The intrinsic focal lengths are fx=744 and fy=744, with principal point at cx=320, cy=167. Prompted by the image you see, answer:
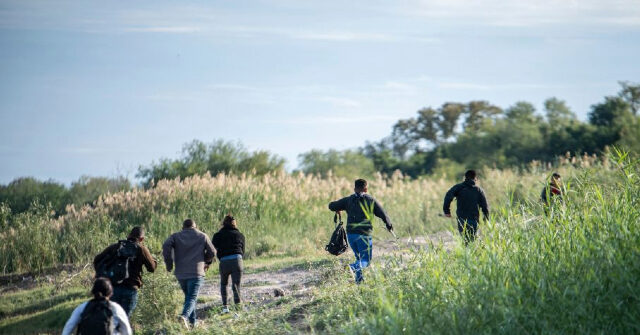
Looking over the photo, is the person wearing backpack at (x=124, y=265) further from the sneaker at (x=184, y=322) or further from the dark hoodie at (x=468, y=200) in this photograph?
the dark hoodie at (x=468, y=200)

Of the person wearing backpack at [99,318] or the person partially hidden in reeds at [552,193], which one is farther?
the person partially hidden in reeds at [552,193]

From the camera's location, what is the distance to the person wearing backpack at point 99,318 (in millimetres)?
8188

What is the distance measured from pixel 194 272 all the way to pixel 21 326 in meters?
5.06

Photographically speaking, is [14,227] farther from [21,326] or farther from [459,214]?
[459,214]

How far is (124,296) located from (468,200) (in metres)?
6.39

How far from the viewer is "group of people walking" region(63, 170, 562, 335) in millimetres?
8273

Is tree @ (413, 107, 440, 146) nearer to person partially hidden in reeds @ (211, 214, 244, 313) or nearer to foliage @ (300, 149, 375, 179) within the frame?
foliage @ (300, 149, 375, 179)

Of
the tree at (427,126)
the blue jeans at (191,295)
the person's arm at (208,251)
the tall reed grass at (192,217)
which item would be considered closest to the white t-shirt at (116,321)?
the blue jeans at (191,295)

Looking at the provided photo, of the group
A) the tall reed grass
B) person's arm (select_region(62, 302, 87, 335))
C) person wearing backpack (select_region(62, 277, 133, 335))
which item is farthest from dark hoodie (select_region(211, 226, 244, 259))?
the tall reed grass

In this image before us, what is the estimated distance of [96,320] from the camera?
8.19 m

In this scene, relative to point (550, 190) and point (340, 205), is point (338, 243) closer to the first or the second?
point (340, 205)

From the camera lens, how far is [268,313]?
11.1m

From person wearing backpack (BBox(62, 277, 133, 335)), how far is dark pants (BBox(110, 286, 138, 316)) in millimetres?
2115

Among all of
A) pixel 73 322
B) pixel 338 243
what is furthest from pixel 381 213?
pixel 73 322
